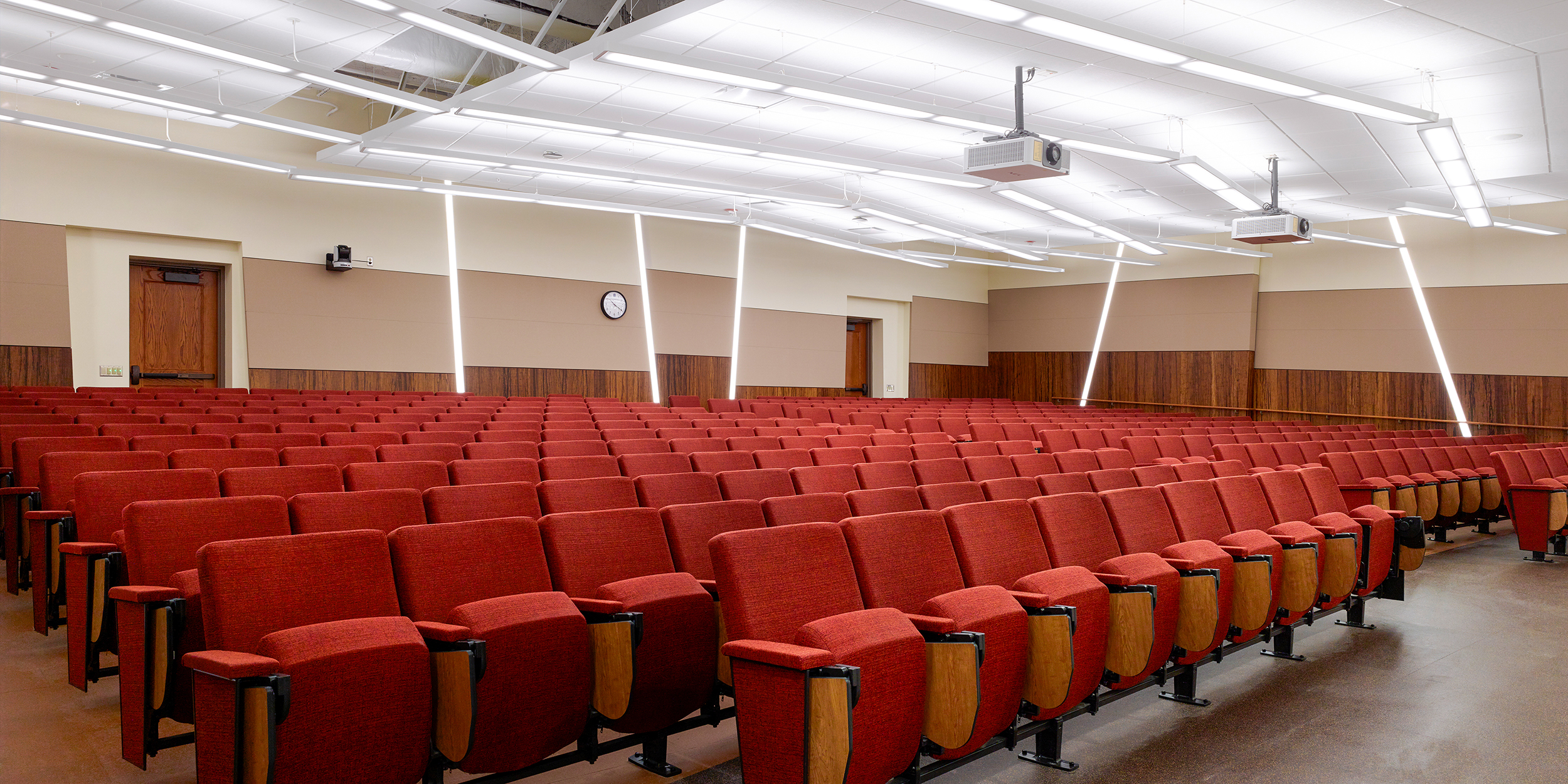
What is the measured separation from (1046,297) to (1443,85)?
32.0 feet

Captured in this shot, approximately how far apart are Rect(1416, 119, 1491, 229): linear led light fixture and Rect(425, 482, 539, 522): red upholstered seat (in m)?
6.23

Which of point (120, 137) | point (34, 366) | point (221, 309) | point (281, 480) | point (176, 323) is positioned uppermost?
point (120, 137)

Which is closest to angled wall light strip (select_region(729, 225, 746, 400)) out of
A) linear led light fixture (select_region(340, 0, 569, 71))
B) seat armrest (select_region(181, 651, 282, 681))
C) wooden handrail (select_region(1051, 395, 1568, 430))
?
wooden handrail (select_region(1051, 395, 1568, 430))

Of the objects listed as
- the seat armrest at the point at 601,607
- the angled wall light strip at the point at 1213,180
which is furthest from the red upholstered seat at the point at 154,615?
the angled wall light strip at the point at 1213,180

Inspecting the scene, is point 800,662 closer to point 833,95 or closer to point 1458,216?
point 833,95

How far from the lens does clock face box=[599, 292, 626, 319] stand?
1252 centimetres

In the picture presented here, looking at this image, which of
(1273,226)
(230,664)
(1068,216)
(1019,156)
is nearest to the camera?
(230,664)

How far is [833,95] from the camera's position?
6.10 metres

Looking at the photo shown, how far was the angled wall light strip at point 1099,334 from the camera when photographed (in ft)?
50.7

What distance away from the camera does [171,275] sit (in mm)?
10047

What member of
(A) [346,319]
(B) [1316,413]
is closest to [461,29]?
(A) [346,319]

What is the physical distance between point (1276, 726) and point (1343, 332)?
38.5ft

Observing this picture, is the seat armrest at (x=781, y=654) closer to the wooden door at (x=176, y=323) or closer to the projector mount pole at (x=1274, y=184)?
the projector mount pole at (x=1274, y=184)

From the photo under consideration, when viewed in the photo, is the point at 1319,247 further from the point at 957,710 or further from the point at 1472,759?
the point at 957,710
